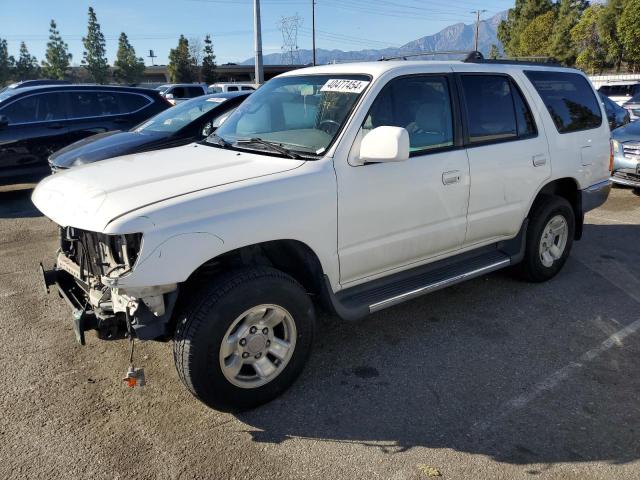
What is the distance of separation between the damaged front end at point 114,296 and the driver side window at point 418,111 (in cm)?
165

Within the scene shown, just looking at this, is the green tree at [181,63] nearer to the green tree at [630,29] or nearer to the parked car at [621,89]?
the green tree at [630,29]

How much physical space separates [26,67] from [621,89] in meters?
72.1

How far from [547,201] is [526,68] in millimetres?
1207

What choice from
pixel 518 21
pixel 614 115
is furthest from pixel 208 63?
pixel 614 115

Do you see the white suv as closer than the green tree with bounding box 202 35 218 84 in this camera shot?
Yes

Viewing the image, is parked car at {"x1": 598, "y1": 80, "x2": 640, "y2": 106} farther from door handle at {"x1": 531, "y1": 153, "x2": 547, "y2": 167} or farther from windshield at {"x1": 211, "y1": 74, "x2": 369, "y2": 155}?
windshield at {"x1": 211, "y1": 74, "x2": 369, "y2": 155}

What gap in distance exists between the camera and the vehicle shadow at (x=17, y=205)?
7.69 m

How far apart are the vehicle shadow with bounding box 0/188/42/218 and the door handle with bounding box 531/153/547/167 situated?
6801mm

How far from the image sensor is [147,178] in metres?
3.03

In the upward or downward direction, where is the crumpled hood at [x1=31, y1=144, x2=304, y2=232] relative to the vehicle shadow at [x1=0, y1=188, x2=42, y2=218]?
upward

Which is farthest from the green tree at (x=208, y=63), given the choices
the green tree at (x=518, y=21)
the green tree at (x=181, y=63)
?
the green tree at (x=518, y=21)

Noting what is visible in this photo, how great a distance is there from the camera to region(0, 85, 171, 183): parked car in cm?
826

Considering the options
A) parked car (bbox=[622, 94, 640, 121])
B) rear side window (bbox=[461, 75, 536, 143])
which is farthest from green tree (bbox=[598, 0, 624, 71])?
rear side window (bbox=[461, 75, 536, 143])

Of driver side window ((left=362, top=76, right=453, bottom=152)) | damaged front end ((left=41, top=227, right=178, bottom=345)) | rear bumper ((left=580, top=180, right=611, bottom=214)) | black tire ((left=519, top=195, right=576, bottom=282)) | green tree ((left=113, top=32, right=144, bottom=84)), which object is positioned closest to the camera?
damaged front end ((left=41, top=227, right=178, bottom=345))
